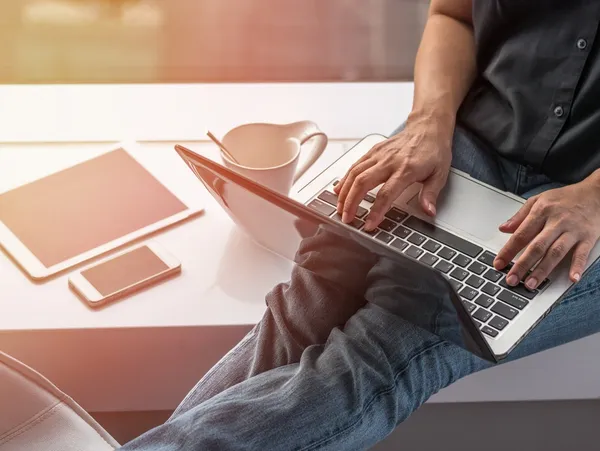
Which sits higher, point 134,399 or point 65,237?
point 65,237

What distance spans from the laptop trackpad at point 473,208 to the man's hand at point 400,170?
0.06 feet

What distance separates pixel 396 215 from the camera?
3.34ft

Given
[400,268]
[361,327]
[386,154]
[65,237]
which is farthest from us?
[65,237]

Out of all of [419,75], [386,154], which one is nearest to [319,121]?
[419,75]

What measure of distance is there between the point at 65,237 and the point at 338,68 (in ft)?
2.05

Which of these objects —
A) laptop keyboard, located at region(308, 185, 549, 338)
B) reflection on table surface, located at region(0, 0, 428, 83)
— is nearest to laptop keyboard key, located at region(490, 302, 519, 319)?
laptop keyboard, located at region(308, 185, 549, 338)

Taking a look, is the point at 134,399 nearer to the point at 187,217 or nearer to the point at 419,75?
the point at 187,217

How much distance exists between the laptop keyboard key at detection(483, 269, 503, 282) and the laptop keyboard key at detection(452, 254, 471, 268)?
27 mm

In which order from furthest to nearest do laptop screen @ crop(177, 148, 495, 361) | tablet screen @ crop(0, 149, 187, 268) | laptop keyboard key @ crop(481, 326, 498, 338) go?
tablet screen @ crop(0, 149, 187, 268)
laptop keyboard key @ crop(481, 326, 498, 338)
laptop screen @ crop(177, 148, 495, 361)

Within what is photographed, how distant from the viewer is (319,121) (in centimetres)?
147

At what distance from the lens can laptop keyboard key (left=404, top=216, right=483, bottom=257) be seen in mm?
969

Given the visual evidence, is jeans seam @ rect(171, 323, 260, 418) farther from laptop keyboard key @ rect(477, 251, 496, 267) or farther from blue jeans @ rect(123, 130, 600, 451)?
→ laptop keyboard key @ rect(477, 251, 496, 267)

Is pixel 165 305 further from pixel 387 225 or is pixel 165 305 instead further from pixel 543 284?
pixel 543 284

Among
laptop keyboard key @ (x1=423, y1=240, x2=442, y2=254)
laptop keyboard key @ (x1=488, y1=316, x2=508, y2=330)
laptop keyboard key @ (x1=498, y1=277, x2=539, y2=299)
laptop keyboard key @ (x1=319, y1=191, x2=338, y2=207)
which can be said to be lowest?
laptop keyboard key @ (x1=488, y1=316, x2=508, y2=330)
